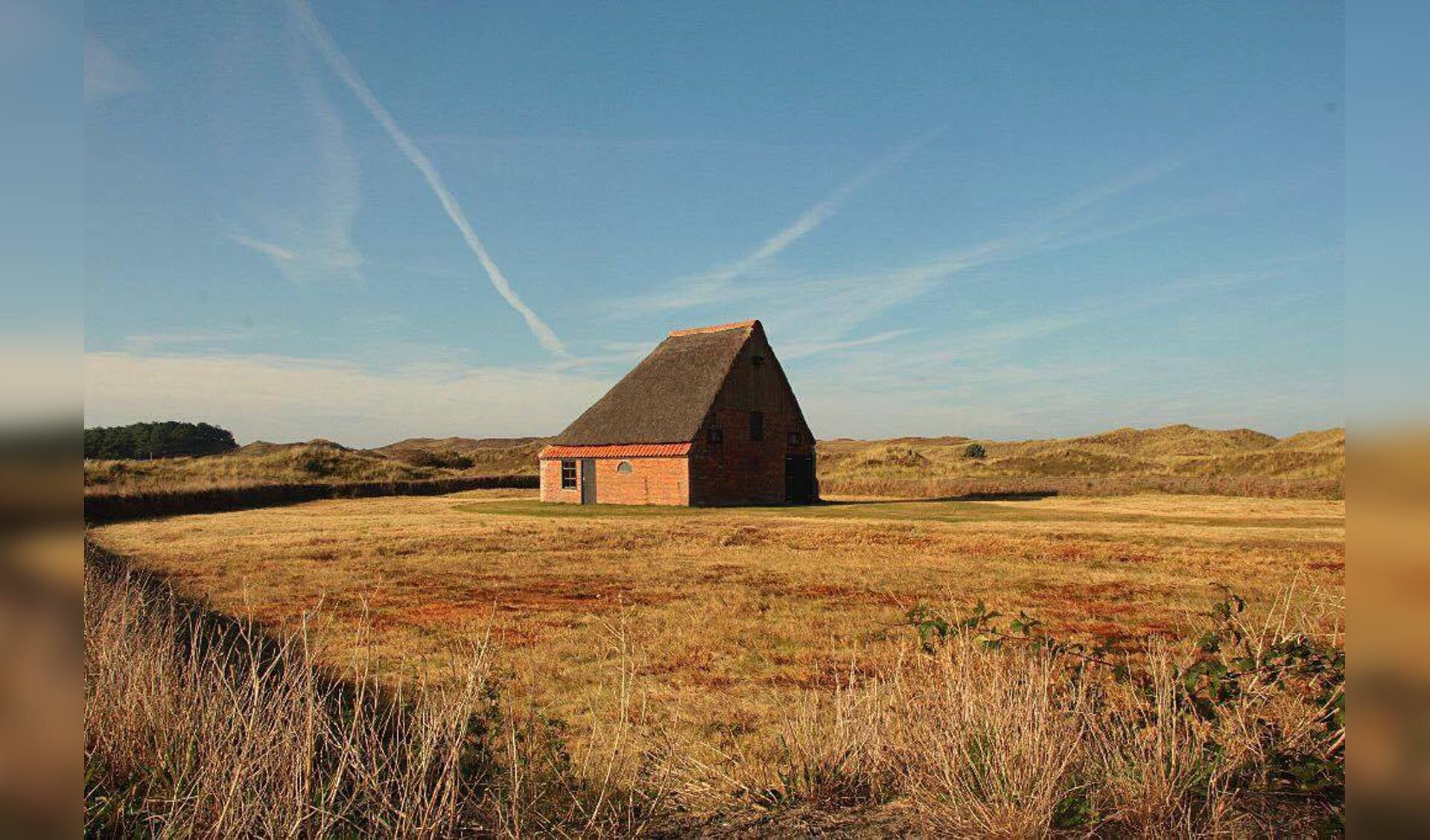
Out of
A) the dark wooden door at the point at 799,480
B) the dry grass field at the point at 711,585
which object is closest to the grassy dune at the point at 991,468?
the dark wooden door at the point at 799,480

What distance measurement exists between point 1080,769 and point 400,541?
2107 centimetres

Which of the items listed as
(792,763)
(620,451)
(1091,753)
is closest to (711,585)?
(792,763)

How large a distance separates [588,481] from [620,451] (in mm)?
2558

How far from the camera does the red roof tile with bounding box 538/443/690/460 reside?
1596 inches

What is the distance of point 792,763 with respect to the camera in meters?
5.96

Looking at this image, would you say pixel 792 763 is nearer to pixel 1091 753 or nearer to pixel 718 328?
pixel 1091 753

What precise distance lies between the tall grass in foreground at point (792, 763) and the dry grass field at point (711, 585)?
56 centimetres

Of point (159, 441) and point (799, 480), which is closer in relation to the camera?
point (799, 480)

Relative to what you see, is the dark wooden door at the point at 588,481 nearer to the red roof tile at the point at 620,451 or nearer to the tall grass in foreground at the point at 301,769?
the red roof tile at the point at 620,451

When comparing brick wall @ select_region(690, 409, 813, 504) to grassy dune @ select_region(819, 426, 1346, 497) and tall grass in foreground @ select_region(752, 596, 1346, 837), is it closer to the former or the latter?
grassy dune @ select_region(819, 426, 1346, 497)

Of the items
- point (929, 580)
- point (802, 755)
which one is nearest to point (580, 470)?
point (929, 580)

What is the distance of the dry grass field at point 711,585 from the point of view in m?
9.25
